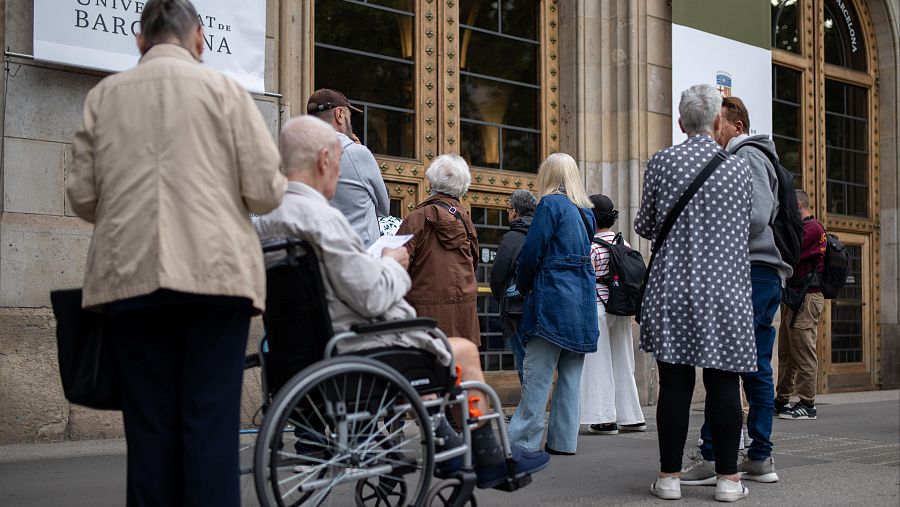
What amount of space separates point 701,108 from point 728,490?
5.76 ft

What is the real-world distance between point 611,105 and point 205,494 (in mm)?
7658

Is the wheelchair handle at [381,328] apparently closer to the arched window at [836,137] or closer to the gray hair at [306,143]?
the gray hair at [306,143]

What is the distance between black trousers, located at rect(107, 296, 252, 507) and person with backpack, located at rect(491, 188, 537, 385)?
3.75 meters

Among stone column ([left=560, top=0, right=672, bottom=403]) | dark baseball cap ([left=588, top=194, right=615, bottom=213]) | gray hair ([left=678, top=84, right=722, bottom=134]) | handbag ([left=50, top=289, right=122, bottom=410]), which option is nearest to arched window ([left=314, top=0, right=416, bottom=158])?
stone column ([left=560, top=0, right=672, bottom=403])

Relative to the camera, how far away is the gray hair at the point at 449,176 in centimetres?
582

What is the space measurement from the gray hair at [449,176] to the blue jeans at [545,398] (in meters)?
1.03

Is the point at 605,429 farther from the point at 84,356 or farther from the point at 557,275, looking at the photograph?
the point at 84,356

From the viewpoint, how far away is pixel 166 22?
10.8ft

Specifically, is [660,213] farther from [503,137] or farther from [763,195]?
[503,137]

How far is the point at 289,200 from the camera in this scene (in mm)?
3607

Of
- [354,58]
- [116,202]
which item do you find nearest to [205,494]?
[116,202]

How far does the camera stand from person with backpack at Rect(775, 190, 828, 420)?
29.0 ft

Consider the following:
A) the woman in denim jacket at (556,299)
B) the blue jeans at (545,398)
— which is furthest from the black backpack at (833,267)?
the blue jeans at (545,398)

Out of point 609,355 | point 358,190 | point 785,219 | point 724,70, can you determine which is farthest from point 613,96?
point 358,190
